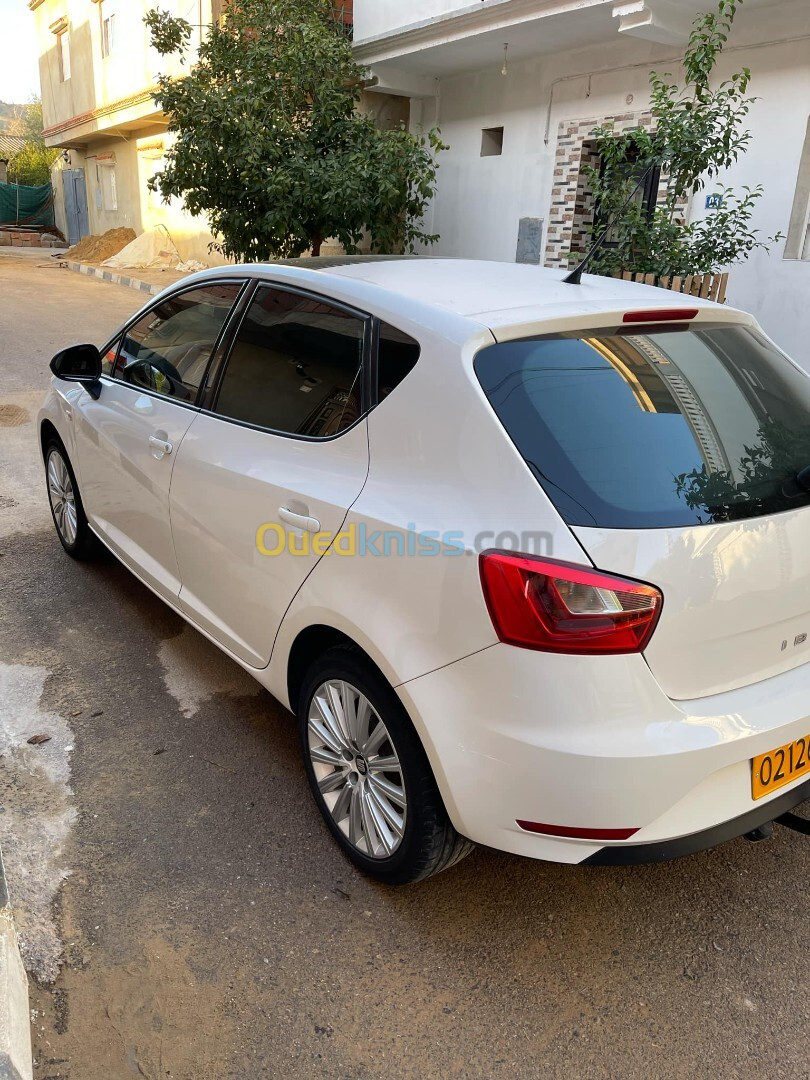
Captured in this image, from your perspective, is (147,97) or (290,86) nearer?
(290,86)

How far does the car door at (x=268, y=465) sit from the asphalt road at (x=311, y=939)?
565 millimetres

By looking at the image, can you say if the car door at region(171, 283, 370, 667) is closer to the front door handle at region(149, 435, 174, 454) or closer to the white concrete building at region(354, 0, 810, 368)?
the front door handle at region(149, 435, 174, 454)

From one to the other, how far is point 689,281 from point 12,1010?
19.6 ft

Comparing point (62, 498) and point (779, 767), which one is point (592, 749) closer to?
point (779, 767)

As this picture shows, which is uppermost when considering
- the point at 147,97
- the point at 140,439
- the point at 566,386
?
the point at 147,97

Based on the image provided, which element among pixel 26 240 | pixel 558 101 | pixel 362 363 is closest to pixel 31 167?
pixel 26 240

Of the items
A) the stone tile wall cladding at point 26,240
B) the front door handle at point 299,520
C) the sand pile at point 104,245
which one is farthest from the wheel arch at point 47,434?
the stone tile wall cladding at point 26,240

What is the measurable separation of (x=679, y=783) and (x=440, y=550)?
0.75m

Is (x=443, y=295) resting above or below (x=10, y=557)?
above

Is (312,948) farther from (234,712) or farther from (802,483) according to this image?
(802,483)

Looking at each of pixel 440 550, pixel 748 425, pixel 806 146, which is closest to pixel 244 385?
pixel 440 550

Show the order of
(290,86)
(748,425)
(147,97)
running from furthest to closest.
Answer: (147,97), (290,86), (748,425)

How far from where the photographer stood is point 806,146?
7.46m

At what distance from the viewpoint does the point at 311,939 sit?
233cm
